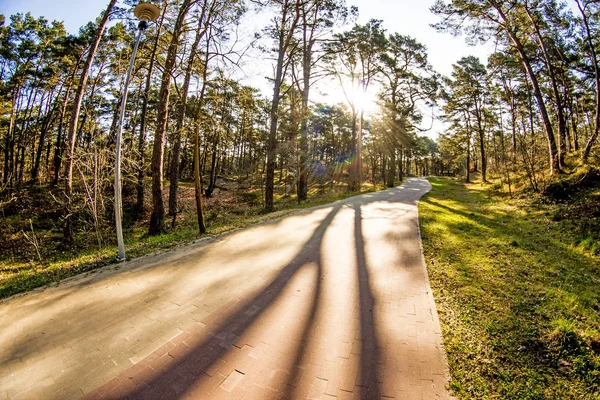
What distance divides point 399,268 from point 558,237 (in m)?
5.17

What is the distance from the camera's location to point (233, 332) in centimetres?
374

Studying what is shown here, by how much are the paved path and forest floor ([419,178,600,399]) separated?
1.26ft

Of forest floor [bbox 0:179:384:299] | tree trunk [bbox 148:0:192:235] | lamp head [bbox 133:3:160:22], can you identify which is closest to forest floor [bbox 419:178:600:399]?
forest floor [bbox 0:179:384:299]

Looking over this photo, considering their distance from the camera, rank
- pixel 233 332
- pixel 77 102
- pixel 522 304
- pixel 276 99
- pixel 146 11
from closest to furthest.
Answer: pixel 233 332, pixel 522 304, pixel 146 11, pixel 77 102, pixel 276 99

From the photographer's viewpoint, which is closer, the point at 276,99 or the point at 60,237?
the point at 60,237

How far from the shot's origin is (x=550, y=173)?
11.8 metres

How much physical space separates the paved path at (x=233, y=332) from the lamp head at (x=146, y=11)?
5.53 metres

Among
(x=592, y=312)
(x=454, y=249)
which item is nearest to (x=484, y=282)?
(x=592, y=312)

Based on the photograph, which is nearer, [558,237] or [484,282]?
[484,282]

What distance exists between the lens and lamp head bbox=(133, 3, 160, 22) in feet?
17.5

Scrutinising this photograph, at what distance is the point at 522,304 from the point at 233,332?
14.8ft

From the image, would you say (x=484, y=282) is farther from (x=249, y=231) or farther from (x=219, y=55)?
(x=219, y=55)

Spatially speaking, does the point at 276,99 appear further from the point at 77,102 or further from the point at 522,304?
the point at 522,304

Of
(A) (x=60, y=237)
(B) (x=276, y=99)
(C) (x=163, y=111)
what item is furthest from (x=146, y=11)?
(A) (x=60, y=237)
